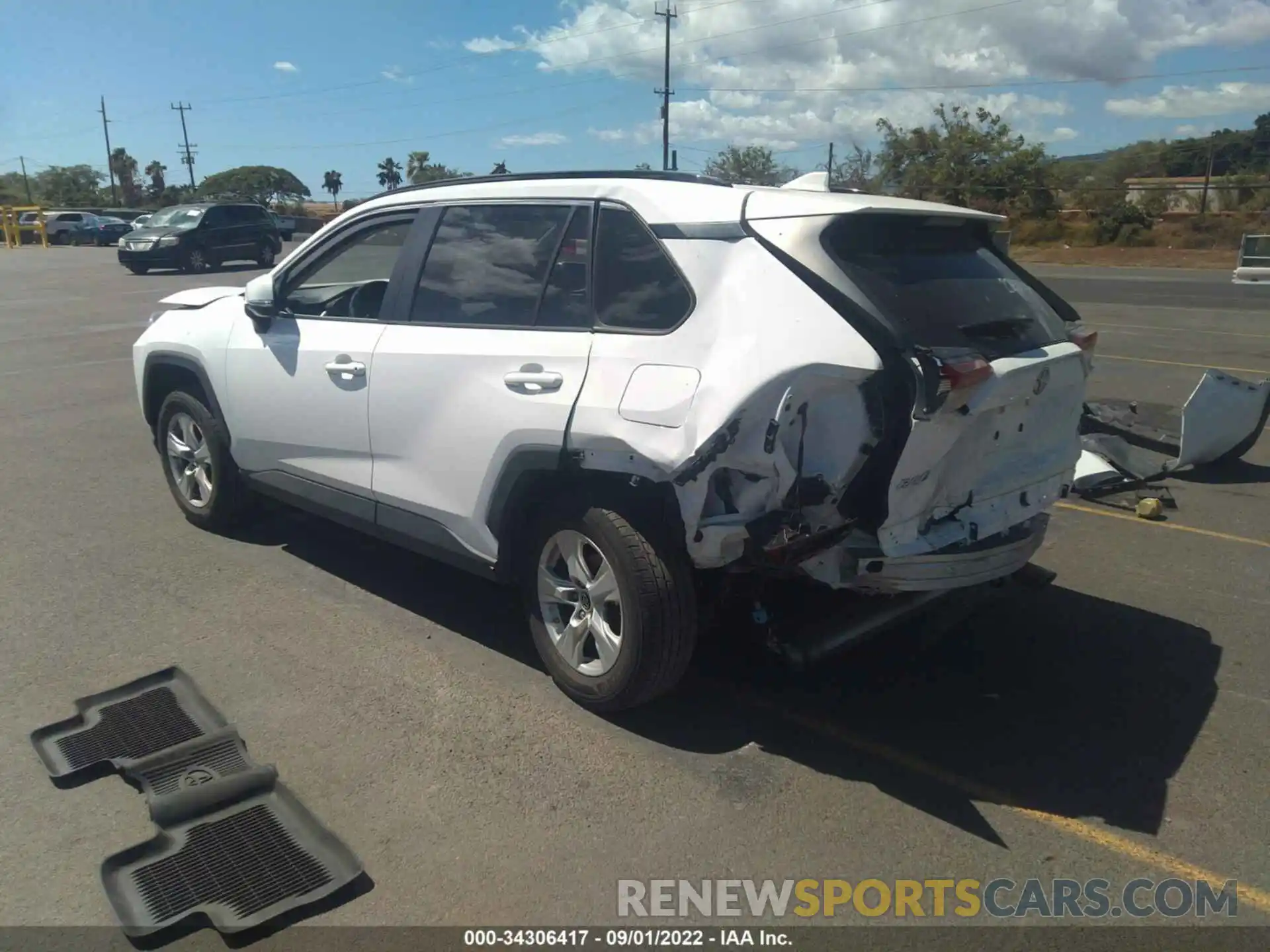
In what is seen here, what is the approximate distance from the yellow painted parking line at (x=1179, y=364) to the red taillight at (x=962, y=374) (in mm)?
8985

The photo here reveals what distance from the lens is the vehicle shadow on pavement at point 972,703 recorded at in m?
3.44

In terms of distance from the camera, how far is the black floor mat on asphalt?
2.86 m

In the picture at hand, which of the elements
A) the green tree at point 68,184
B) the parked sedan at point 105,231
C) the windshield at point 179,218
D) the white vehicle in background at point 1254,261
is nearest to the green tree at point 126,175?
the green tree at point 68,184

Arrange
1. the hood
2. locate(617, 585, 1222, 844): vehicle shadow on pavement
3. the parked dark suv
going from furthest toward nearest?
the parked dark suv < the hood < locate(617, 585, 1222, 844): vehicle shadow on pavement

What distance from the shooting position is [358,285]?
5.45 metres

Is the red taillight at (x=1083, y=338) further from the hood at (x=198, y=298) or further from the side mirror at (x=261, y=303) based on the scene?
the hood at (x=198, y=298)

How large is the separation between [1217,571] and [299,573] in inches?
189

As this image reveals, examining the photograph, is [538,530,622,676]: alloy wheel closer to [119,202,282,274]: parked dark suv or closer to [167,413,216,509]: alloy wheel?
[167,413,216,509]: alloy wheel

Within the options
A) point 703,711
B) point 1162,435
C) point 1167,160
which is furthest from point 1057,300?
A: point 1167,160

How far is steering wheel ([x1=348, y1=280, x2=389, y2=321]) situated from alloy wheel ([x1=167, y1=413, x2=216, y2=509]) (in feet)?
4.02

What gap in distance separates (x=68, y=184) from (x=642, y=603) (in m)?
109

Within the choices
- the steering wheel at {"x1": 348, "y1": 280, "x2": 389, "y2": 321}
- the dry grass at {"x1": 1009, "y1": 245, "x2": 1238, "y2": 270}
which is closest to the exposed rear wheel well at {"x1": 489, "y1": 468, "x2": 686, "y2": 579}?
the steering wheel at {"x1": 348, "y1": 280, "x2": 389, "y2": 321}

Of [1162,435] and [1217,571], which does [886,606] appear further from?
[1162,435]

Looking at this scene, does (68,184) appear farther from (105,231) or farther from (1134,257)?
(1134,257)
